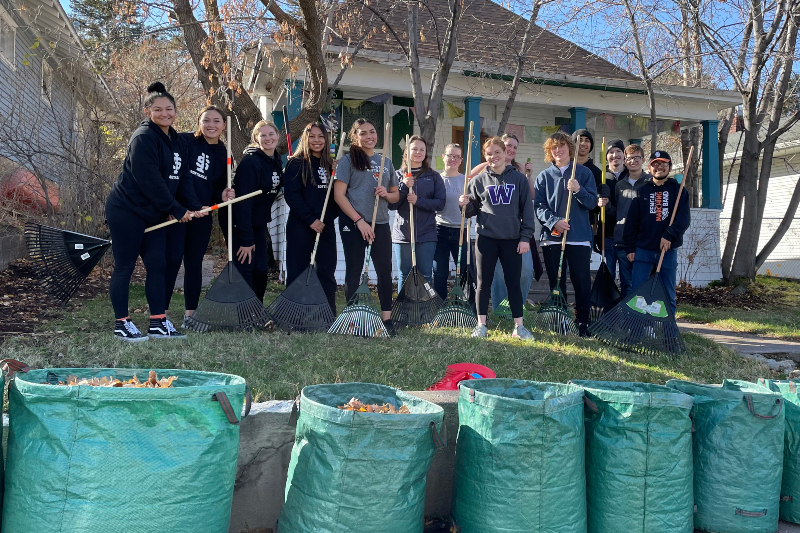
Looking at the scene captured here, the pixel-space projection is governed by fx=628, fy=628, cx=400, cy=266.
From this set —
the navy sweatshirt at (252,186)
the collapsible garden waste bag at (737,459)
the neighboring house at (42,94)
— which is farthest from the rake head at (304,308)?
the neighboring house at (42,94)

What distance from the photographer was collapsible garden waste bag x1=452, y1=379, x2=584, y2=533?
231 centimetres

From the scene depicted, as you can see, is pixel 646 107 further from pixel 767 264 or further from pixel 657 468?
pixel 657 468

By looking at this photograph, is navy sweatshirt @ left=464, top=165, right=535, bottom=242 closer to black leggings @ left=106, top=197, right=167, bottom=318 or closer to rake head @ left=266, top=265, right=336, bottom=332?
rake head @ left=266, top=265, right=336, bottom=332

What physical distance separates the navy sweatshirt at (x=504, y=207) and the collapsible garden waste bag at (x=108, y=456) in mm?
3557

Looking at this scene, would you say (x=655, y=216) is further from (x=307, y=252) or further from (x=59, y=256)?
(x=59, y=256)

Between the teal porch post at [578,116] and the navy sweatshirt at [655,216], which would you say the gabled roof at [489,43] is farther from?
the navy sweatshirt at [655,216]

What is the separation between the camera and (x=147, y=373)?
2539mm

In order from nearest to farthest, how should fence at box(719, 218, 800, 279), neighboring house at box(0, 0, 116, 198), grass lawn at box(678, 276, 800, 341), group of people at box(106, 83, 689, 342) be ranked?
1. group of people at box(106, 83, 689, 342)
2. grass lawn at box(678, 276, 800, 341)
3. neighboring house at box(0, 0, 116, 198)
4. fence at box(719, 218, 800, 279)

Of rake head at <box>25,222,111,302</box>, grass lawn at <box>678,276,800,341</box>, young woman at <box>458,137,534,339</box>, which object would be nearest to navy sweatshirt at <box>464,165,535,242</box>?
young woman at <box>458,137,534,339</box>

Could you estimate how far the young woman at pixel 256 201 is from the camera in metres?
5.41

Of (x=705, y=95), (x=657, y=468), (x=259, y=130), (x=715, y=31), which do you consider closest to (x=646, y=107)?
(x=705, y=95)

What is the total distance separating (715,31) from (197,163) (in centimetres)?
918

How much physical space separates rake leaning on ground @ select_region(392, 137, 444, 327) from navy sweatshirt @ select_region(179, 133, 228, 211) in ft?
5.68

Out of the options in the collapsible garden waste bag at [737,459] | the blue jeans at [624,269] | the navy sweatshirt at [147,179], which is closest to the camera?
the collapsible garden waste bag at [737,459]
